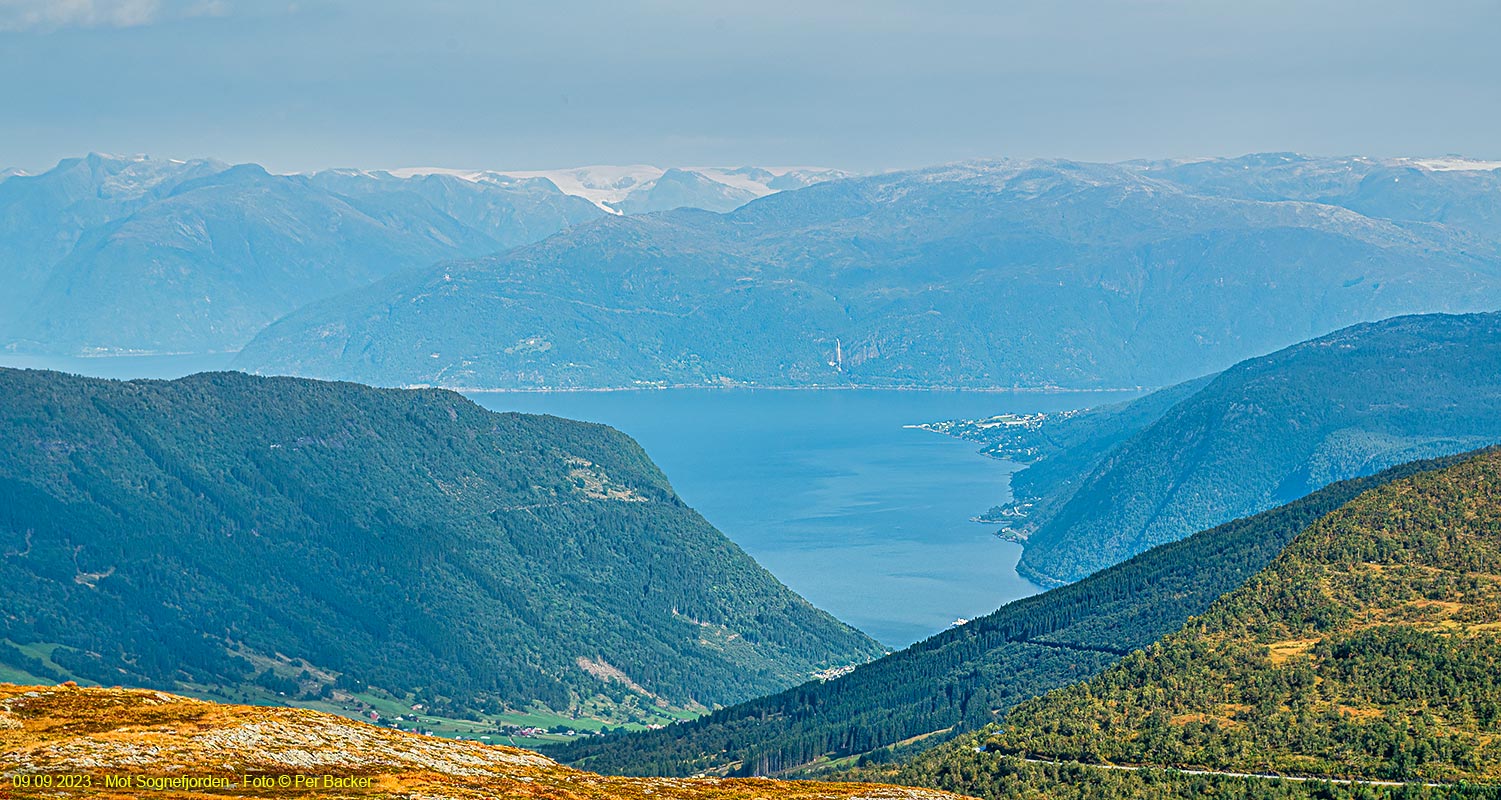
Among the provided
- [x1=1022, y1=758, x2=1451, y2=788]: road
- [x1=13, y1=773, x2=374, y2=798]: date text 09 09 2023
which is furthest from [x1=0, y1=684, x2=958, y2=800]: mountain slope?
[x1=1022, y1=758, x2=1451, y2=788]: road

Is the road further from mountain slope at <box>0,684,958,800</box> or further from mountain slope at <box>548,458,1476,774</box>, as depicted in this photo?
mountain slope at <box>548,458,1476,774</box>

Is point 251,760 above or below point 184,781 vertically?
above

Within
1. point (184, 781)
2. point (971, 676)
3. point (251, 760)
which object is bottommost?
point (184, 781)

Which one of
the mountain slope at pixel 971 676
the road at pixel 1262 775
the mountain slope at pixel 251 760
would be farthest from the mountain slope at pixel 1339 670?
the mountain slope at pixel 971 676

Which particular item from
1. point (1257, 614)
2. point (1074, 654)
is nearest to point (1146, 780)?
point (1257, 614)

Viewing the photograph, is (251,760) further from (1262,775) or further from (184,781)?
(1262,775)

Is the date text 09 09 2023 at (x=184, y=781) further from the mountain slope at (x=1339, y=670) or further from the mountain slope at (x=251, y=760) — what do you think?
the mountain slope at (x=1339, y=670)

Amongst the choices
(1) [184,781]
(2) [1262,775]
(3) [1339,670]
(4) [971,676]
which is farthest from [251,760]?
(4) [971,676]
